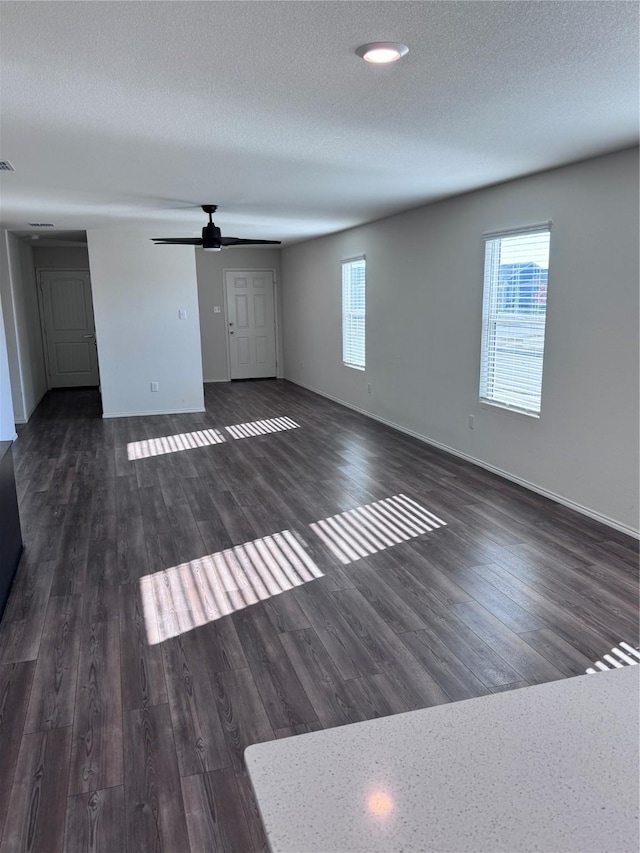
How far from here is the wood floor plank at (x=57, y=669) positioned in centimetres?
230

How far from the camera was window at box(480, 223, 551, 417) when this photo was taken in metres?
4.61

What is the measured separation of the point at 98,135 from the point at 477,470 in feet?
12.8

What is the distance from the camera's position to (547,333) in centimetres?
448

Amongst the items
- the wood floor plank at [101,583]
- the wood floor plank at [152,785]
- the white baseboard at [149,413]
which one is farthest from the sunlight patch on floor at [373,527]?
the white baseboard at [149,413]

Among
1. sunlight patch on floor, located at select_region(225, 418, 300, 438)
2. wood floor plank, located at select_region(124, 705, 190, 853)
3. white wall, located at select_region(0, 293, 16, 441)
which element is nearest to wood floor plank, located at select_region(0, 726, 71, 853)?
wood floor plank, located at select_region(124, 705, 190, 853)

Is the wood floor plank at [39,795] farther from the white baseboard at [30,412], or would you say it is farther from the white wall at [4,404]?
the white baseboard at [30,412]

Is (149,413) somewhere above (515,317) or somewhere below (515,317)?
below

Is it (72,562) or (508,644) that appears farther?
(72,562)

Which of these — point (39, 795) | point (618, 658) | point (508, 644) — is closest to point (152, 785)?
point (39, 795)

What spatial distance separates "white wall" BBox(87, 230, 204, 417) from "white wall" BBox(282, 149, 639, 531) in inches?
91.5

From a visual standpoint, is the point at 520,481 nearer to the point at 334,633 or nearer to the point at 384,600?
the point at 384,600

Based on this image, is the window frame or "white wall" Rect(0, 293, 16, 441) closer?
"white wall" Rect(0, 293, 16, 441)

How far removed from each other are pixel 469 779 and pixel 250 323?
10.8 m

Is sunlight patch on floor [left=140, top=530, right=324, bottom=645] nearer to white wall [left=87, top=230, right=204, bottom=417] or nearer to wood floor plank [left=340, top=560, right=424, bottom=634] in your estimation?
wood floor plank [left=340, top=560, right=424, bottom=634]
